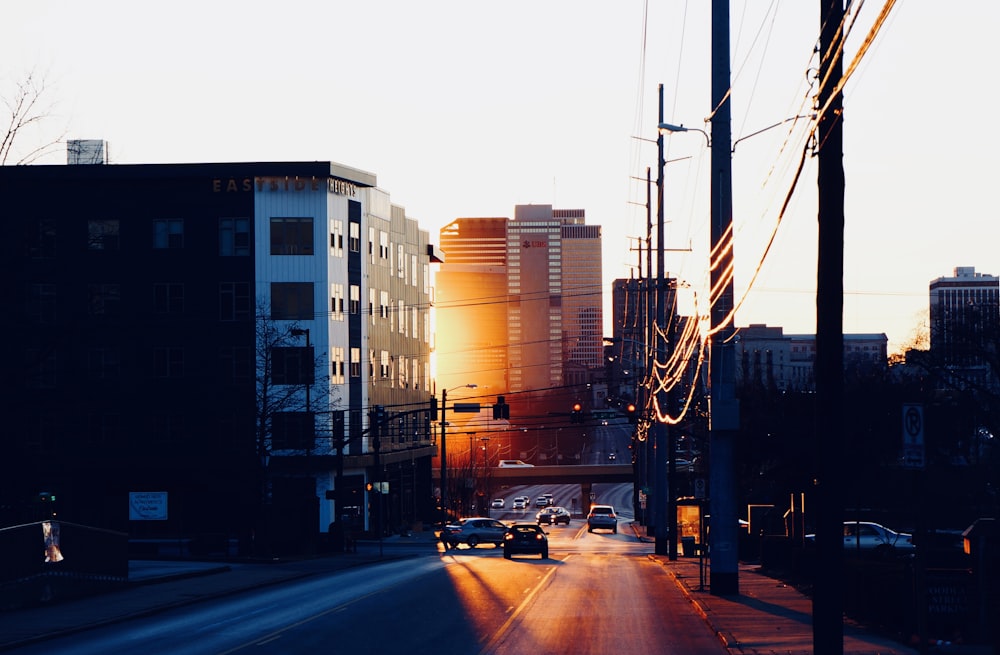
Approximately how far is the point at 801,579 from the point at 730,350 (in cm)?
708

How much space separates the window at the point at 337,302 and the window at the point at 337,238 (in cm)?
217

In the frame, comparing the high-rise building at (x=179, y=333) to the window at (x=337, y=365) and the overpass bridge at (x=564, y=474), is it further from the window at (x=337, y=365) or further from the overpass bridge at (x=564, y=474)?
the overpass bridge at (x=564, y=474)

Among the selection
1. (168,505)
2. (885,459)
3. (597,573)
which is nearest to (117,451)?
(168,505)

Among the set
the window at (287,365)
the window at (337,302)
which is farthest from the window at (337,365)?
the window at (287,365)

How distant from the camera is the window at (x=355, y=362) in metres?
83.6

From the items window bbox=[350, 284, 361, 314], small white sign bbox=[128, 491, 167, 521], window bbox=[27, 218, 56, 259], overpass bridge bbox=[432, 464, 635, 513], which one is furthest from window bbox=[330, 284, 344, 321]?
overpass bridge bbox=[432, 464, 635, 513]

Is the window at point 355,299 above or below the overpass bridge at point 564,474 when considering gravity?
above

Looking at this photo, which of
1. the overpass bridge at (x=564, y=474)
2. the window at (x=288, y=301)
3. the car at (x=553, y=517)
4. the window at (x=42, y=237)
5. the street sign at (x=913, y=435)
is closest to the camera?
the street sign at (x=913, y=435)

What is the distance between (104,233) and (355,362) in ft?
59.5

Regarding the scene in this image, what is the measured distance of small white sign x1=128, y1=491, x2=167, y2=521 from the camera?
73.6 m

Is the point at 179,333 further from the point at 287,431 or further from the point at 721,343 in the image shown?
the point at 721,343

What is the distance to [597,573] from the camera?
44.5 meters

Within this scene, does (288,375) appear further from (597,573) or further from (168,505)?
(597,573)

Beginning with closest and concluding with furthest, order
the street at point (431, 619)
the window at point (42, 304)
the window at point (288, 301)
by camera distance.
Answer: the street at point (431, 619) < the window at point (42, 304) < the window at point (288, 301)
